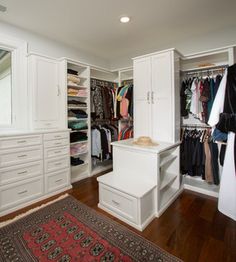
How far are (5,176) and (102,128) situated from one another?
5.97 ft

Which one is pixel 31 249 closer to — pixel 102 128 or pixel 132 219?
pixel 132 219

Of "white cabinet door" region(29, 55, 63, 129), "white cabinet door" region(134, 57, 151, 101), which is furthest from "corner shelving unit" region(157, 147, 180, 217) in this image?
"white cabinet door" region(29, 55, 63, 129)

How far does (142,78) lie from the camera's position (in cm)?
266

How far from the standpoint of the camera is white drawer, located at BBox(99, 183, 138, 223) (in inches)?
72.3

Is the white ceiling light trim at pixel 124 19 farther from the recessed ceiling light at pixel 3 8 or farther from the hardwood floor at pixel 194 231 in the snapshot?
the hardwood floor at pixel 194 231

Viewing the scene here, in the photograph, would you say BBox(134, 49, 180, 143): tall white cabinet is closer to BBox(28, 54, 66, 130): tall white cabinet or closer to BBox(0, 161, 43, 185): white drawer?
BBox(28, 54, 66, 130): tall white cabinet

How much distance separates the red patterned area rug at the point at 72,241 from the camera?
1.46 meters

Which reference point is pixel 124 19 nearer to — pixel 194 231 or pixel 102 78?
pixel 102 78

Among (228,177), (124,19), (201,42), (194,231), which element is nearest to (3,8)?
(124,19)

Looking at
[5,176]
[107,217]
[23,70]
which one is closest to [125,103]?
[23,70]

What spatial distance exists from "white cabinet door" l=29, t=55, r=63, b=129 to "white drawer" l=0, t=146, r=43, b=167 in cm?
44

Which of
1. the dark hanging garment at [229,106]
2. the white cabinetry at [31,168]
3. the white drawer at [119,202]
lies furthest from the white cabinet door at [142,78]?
the white drawer at [119,202]

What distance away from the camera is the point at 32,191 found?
7.68ft

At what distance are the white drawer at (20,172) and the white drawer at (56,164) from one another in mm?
106
